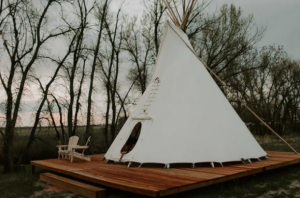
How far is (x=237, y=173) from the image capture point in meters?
5.36

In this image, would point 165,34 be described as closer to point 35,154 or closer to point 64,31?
point 64,31

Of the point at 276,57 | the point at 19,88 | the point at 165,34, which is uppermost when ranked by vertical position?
the point at 276,57

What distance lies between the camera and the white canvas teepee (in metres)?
6.25

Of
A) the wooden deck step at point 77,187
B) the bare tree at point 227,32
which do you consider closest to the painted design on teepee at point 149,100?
the wooden deck step at point 77,187

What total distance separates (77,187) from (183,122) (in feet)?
9.08

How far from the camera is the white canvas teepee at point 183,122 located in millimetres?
6250

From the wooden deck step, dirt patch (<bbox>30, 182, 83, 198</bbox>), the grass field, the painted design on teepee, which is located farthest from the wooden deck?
the painted design on teepee

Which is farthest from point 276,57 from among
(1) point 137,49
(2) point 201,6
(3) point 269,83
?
(1) point 137,49

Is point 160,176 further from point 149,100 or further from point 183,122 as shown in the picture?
point 149,100

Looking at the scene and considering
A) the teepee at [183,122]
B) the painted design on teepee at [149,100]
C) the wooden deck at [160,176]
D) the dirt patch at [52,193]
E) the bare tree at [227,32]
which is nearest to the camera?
the wooden deck at [160,176]

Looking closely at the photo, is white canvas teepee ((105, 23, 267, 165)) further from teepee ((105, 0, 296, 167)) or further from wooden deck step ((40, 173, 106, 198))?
wooden deck step ((40, 173, 106, 198))

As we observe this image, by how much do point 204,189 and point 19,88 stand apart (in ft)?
22.8

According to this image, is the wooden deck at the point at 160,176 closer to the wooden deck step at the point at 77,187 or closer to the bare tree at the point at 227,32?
the wooden deck step at the point at 77,187

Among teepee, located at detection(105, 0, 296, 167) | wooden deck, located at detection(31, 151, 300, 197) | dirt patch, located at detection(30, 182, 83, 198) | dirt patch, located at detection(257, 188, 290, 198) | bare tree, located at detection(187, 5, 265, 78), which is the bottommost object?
dirt patch, located at detection(30, 182, 83, 198)
